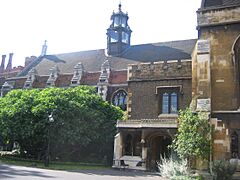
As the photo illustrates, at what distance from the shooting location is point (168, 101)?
25.8m

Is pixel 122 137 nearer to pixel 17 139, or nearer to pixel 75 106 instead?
pixel 75 106

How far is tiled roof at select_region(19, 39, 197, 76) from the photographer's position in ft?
123

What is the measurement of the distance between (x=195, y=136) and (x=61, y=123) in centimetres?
1238

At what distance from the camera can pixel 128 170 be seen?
23.5m

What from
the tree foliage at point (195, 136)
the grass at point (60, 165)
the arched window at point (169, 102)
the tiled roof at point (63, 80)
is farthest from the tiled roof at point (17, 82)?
the tree foliage at point (195, 136)

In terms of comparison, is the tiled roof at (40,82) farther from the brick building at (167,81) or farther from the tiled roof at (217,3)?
the tiled roof at (217,3)

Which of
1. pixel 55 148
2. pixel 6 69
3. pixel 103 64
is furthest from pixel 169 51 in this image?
pixel 6 69

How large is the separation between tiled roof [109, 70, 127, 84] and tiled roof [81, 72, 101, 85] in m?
2.19

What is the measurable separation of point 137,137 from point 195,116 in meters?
8.27

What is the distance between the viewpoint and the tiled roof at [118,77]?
126ft

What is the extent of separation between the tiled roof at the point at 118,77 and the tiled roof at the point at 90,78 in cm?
219

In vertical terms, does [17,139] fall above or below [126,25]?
below

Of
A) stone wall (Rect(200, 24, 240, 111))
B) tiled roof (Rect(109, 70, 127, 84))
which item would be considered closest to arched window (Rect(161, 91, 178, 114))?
stone wall (Rect(200, 24, 240, 111))

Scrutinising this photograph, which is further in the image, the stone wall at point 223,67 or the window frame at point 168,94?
the window frame at point 168,94
